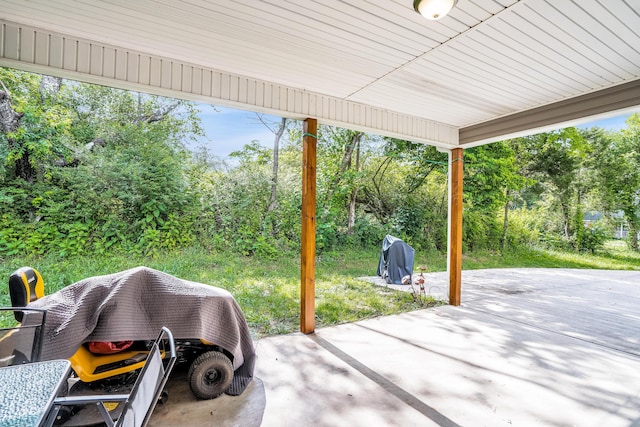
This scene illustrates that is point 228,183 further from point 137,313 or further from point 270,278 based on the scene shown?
point 137,313

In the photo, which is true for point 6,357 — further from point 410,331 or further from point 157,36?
point 410,331

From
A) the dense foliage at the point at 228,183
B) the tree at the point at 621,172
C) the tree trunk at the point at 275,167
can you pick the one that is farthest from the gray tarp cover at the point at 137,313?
the tree at the point at 621,172

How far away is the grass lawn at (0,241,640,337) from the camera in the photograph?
4.29 meters

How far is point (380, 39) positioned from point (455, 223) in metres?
3.25

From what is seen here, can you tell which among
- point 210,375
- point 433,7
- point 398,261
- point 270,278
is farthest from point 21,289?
point 398,261

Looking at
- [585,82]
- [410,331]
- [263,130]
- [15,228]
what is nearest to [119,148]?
Answer: [15,228]

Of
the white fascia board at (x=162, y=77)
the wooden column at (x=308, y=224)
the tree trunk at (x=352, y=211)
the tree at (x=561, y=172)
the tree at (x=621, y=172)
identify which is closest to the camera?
the white fascia board at (x=162, y=77)

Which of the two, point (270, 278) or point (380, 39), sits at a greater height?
point (380, 39)

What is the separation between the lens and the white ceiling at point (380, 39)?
2014 mm

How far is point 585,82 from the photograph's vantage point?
9.98 feet

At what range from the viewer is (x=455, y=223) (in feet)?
15.7

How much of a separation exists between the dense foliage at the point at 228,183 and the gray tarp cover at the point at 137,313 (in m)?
4.08

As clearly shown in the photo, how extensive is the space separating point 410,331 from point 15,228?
19.4 ft

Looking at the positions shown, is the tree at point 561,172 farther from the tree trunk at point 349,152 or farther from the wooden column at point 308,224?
the wooden column at point 308,224
